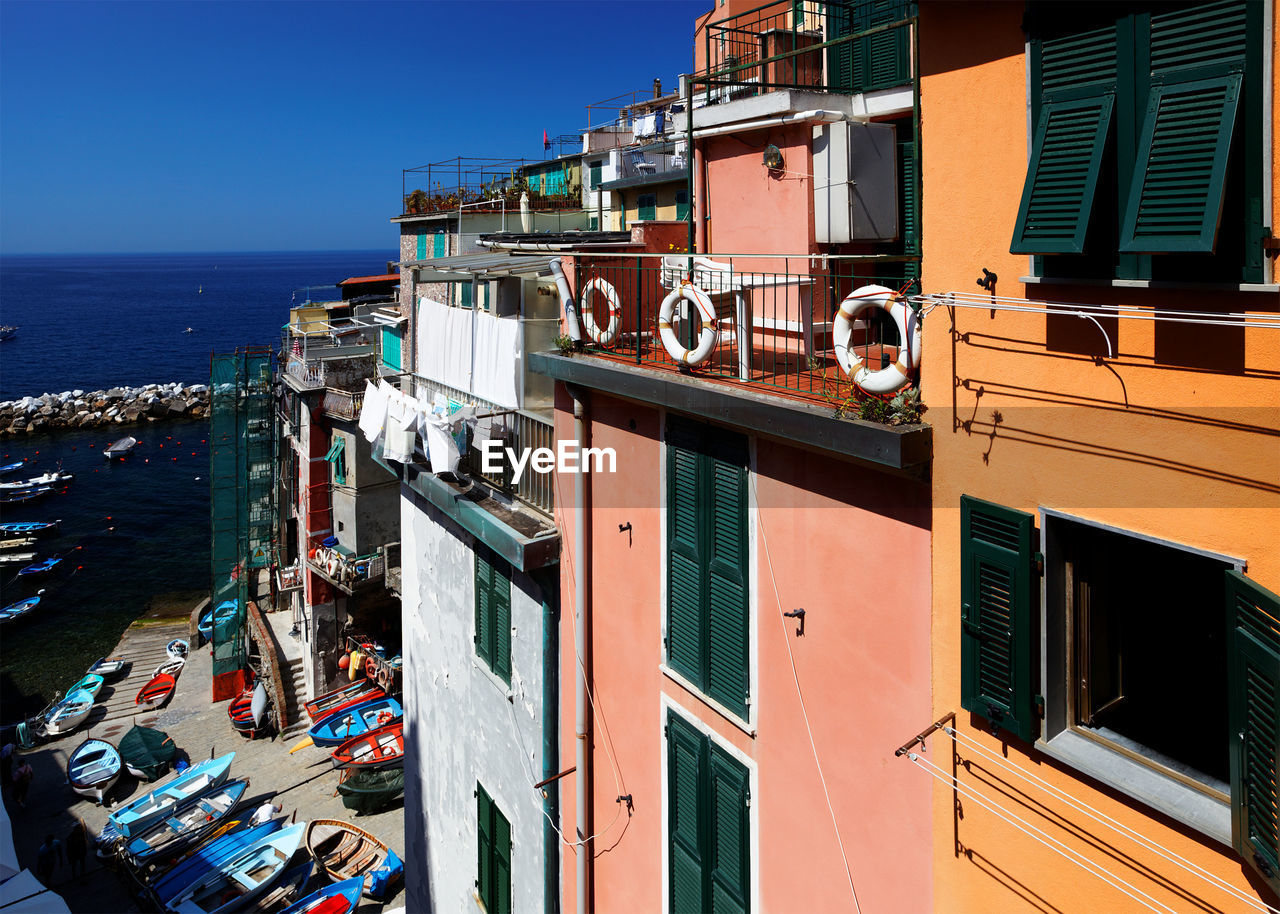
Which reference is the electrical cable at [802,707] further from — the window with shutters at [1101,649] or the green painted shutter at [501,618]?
the green painted shutter at [501,618]

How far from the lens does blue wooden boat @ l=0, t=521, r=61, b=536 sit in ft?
171

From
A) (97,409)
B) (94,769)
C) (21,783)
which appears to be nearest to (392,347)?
(94,769)

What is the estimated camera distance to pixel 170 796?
88.2ft

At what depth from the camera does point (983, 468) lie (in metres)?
5.14

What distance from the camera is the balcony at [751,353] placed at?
5777mm

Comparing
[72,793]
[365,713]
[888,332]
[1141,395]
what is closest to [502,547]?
[888,332]

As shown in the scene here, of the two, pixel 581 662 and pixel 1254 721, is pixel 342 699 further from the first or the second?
pixel 1254 721

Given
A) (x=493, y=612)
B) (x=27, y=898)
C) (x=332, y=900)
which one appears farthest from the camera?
(x=332, y=900)

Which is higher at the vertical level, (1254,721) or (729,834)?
(1254,721)

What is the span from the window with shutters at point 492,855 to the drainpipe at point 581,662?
2242 mm

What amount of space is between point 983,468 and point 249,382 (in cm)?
4000

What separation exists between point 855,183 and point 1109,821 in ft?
20.3

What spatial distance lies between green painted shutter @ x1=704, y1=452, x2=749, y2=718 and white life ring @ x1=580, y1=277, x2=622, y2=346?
229 centimetres

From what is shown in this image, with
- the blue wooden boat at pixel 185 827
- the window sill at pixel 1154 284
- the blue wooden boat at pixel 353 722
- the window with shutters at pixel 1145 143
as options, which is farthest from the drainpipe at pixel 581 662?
the blue wooden boat at pixel 185 827
